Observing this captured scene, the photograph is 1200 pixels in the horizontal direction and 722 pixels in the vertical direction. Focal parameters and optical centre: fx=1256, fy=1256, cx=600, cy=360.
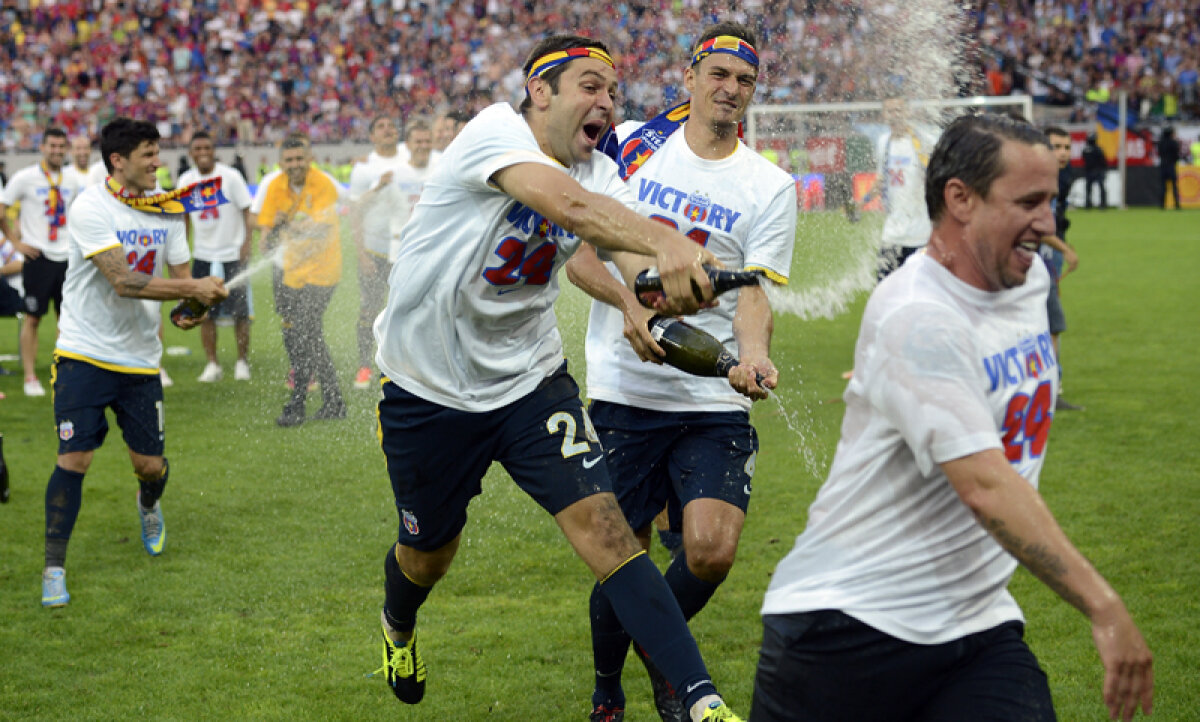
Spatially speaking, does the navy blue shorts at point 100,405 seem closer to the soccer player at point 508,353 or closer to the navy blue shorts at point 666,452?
the soccer player at point 508,353

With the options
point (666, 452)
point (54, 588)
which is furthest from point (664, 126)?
point (54, 588)

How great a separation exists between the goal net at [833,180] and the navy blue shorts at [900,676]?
11.8 m

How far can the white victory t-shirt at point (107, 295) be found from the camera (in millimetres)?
6422

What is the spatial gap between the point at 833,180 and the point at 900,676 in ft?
60.5

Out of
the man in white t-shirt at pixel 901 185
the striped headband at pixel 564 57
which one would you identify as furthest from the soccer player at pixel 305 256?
the striped headband at pixel 564 57

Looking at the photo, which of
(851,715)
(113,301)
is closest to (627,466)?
(851,715)

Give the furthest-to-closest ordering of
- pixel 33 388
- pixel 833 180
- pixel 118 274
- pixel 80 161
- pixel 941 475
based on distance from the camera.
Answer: pixel 833 180 → pixel 80 161 → pixel 33 388 → pixel 118 274 → pixel 941 475

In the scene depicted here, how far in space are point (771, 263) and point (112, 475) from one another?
605 cm

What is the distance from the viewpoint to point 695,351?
3.82 metres

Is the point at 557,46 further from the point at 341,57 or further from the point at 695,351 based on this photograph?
the point at 341,57

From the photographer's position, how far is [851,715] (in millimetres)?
2744

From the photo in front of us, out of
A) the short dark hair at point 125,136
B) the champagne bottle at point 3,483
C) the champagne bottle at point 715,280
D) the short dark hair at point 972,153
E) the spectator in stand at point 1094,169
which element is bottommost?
the spectator in stand at point 1094,169

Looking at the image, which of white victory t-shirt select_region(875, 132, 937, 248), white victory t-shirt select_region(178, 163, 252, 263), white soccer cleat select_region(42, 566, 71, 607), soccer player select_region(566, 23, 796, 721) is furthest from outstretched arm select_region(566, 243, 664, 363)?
white victory t-shirt select_region(178, 163, 252, 263)

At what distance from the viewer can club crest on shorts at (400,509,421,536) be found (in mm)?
4496
